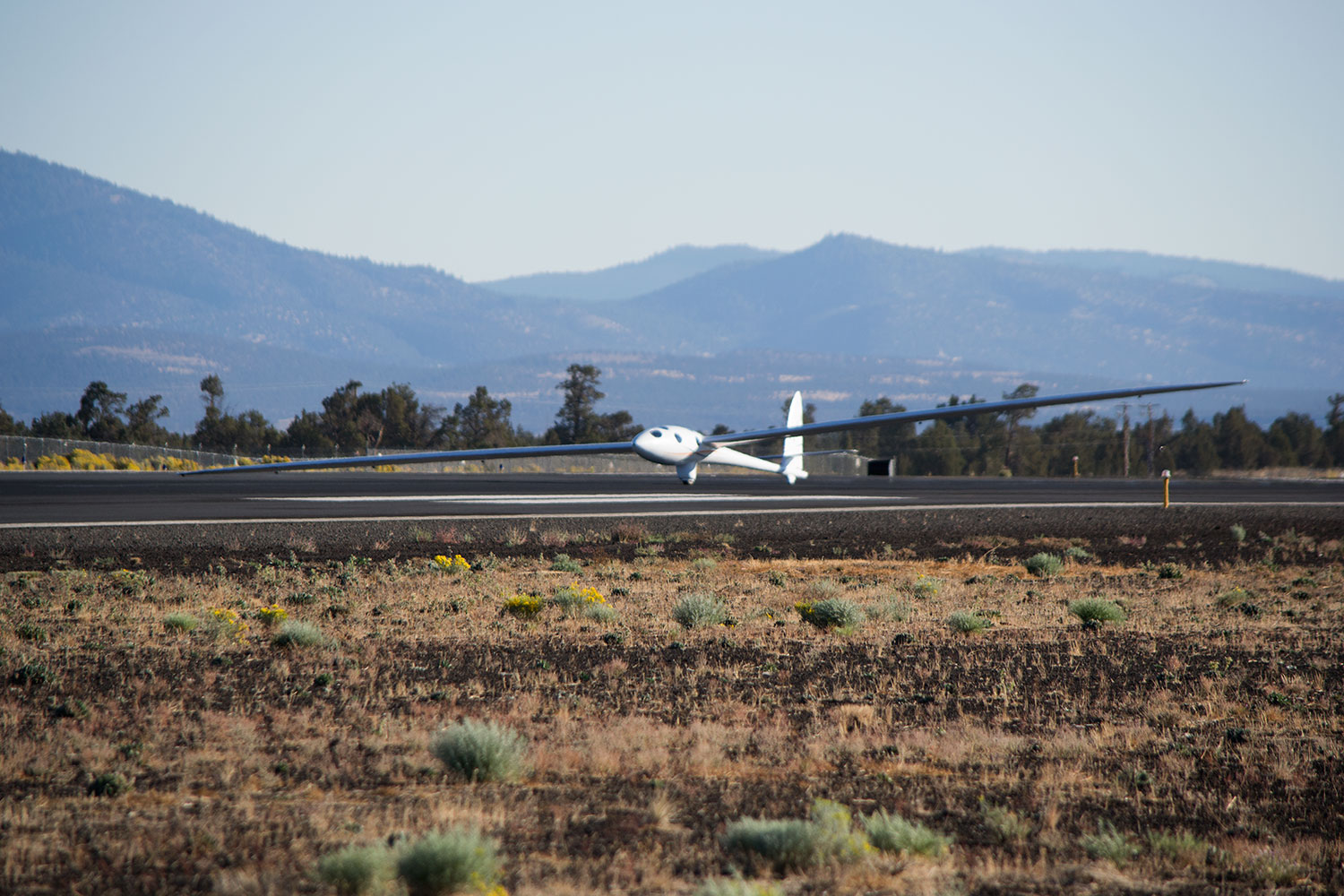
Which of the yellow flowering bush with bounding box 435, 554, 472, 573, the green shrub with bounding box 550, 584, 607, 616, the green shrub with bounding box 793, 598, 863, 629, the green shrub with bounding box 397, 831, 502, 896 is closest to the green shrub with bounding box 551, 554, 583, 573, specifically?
the yellow flowering bush with bounding box 435, 554, 472, 573

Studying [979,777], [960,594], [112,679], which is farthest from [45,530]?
[979,777]

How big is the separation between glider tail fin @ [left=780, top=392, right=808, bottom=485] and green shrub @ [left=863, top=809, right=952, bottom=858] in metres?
38.9

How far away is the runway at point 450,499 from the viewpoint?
3488cm

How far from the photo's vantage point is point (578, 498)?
47.3m

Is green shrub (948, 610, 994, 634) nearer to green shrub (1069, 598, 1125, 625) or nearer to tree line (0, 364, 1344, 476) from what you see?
green shrub (1069, 598, 1125, 625)

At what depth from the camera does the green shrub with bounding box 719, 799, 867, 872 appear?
257 inches

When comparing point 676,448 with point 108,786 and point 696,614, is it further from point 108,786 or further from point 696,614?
point 108,786

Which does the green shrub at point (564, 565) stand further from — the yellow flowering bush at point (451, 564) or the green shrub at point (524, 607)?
the green shrub at point (524, 607)

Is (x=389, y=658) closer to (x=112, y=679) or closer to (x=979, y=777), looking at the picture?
(x=112, y=679)

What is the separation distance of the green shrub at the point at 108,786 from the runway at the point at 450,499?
80.9ft

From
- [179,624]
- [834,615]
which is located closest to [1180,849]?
[834,615]

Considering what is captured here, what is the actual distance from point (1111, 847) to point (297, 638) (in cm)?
991

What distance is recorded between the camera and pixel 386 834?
692 centimetres

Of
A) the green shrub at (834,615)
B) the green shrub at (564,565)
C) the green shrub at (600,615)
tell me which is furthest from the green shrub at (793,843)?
the green shrub at (564,565)
